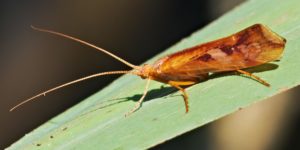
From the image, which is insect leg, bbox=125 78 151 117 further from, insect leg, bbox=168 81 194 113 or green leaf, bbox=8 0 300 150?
insect leg, bbox=168 81 194 113

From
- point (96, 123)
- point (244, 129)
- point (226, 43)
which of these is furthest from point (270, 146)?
point (96, 123)

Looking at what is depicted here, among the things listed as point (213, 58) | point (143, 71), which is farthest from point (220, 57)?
point (143, 71)

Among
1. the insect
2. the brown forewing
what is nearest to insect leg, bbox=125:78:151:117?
the insect

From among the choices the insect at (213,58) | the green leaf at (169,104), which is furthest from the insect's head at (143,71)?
the green leaf at (169,104)

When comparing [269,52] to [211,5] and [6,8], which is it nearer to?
[211,5]

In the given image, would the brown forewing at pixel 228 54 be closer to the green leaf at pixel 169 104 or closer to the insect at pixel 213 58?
the insect at pixel 213 58

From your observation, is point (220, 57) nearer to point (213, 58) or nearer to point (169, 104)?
point (213, 58)

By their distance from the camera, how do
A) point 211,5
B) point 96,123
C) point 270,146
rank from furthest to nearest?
point 211,5 < point 270,146 < point 96,123
